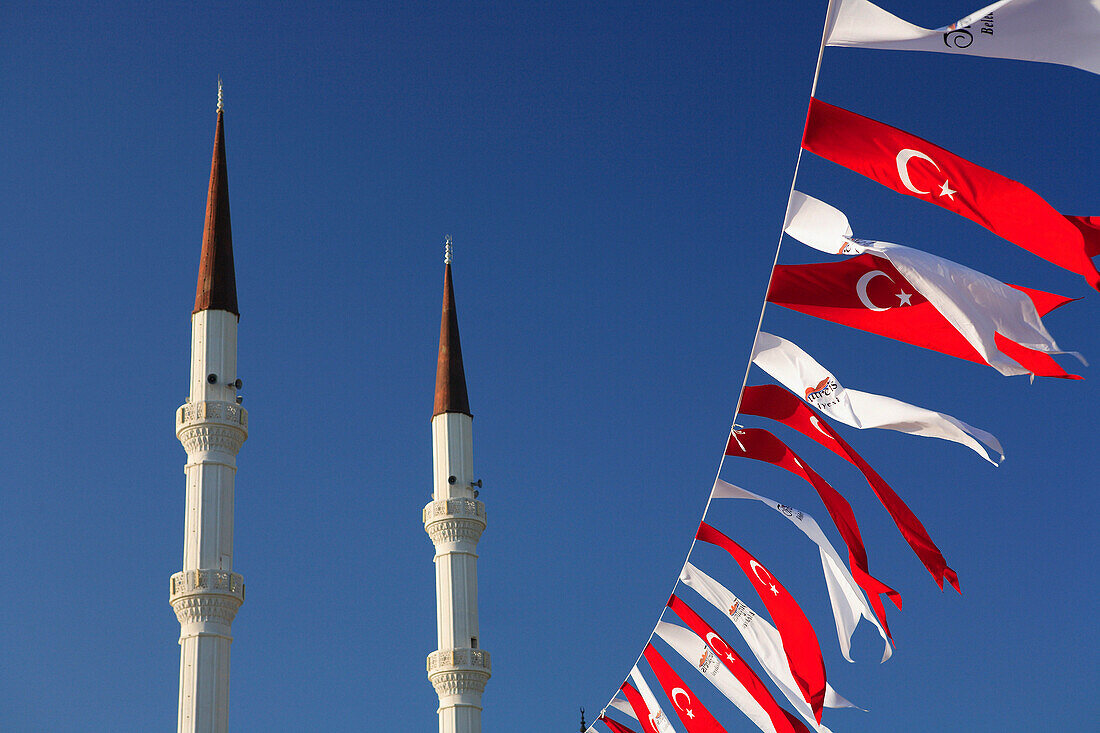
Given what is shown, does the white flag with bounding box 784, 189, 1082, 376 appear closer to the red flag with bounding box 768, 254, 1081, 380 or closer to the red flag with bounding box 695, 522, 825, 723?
the red flag with bounding box 768, 254, 1081, 380

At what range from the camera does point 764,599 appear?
12109 mm

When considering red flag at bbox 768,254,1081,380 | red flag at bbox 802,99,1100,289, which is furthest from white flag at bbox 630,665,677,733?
red flag at bbox 802,99,1100,289

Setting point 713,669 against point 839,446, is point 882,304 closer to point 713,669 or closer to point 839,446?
point 839,446

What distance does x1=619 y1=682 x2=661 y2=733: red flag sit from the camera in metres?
14.7

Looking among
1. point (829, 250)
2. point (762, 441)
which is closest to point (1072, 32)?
point (829, 250)

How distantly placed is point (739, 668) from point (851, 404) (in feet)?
14.7

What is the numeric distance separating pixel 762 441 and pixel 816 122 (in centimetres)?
373

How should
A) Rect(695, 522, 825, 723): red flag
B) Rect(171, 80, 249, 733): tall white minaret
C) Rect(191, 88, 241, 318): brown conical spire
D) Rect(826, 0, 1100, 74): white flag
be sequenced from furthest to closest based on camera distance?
Rect(191, 88, 241, 318): brown conical spire < Rect(171, 80, 249, 733): tall white minaret < Rect(695, 522, 825, 723): red flag < Rect(826, 0, 1100, 74): white flag

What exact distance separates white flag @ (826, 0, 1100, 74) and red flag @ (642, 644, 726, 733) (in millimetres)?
8238

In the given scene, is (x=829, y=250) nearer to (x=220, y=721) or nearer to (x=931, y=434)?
(x=931, y=434)

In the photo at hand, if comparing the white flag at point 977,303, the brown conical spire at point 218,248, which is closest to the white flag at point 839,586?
the white flag at point 977,303

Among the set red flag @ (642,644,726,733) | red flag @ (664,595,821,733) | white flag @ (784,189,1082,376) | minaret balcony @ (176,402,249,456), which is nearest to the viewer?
white flag @ (784,189,1082,376)

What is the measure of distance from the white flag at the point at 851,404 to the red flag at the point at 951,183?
5.77ft

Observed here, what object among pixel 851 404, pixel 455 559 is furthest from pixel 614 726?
pixel 455 559
